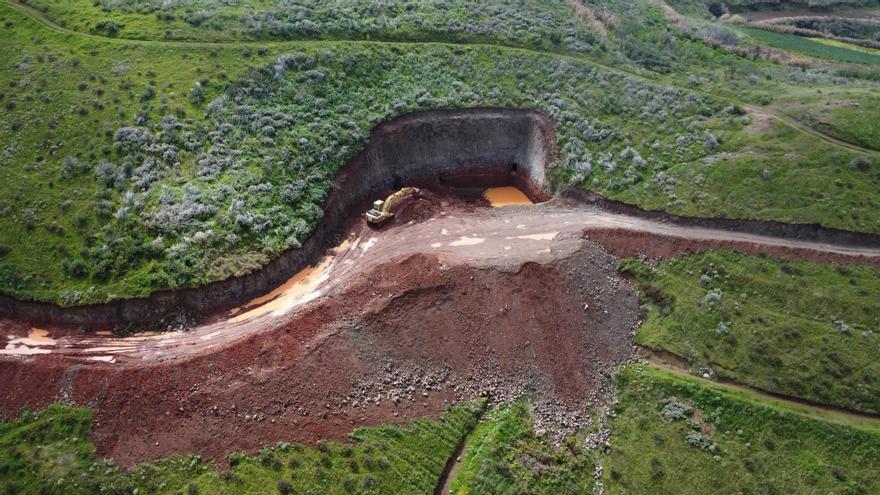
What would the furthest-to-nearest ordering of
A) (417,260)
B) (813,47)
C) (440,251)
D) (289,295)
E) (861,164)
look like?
(813,47), (861,164), (440,251), (417,260), (289,295)

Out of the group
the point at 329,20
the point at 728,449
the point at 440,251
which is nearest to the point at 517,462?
the point at 728,449

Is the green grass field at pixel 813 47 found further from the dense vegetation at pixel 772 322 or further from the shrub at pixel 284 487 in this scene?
the shrub at pixel 284 487

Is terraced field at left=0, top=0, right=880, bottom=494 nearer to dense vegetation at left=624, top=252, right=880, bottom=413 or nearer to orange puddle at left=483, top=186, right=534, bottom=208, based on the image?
dense vegetation at left=624, top=252, right=880, bottom=413

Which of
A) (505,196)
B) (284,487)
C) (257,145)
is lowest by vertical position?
(284,487)

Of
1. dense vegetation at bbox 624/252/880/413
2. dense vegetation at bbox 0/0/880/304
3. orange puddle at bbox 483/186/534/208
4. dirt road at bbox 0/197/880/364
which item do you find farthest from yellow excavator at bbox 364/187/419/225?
dense vegetation at bbox 624/252/880/413

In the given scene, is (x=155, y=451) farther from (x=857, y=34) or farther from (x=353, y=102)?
(x=857, y=34)

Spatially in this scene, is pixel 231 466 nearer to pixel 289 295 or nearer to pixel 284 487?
pixel 284 487

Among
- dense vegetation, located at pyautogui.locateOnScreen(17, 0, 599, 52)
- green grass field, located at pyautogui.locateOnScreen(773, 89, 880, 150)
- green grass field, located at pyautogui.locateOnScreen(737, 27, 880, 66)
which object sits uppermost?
dense vegetation, located at pyautogui.locateOnScreen(17, 0, 599, 52)

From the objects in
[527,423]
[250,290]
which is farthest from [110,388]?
[527,423]
